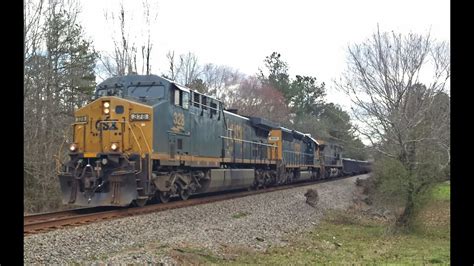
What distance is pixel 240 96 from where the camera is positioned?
185ft

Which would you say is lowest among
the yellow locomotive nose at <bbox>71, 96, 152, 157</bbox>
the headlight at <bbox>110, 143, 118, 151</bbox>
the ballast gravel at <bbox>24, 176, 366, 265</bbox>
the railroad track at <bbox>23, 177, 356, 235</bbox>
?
the ballast gravel at <bbox>24, 176, 366, 265</bbox>

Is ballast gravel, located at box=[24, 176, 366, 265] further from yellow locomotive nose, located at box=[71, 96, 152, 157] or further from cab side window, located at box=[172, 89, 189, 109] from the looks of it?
cab side window, located at box=[172, 89, 189, 109]

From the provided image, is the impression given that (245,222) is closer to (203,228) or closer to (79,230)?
(203,228)

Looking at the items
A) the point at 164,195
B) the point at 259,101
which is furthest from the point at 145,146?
the point at 259,101

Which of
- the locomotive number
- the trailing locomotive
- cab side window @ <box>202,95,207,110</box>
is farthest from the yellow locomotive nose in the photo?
cab side window @ <box>202,95,207,110</box>

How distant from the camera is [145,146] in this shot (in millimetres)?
13516

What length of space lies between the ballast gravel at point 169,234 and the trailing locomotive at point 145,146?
122cm

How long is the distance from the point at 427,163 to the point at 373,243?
3.58 metres

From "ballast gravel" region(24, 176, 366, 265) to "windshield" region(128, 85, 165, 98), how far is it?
3.47m

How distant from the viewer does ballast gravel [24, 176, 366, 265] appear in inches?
310

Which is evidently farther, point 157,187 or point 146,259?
point 157,187

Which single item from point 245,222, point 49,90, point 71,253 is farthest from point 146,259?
point 49,90

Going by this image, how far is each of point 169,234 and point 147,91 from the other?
5699mm

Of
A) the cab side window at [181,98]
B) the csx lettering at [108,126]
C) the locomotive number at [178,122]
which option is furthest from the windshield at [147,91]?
the csx lettering at [108,126]
